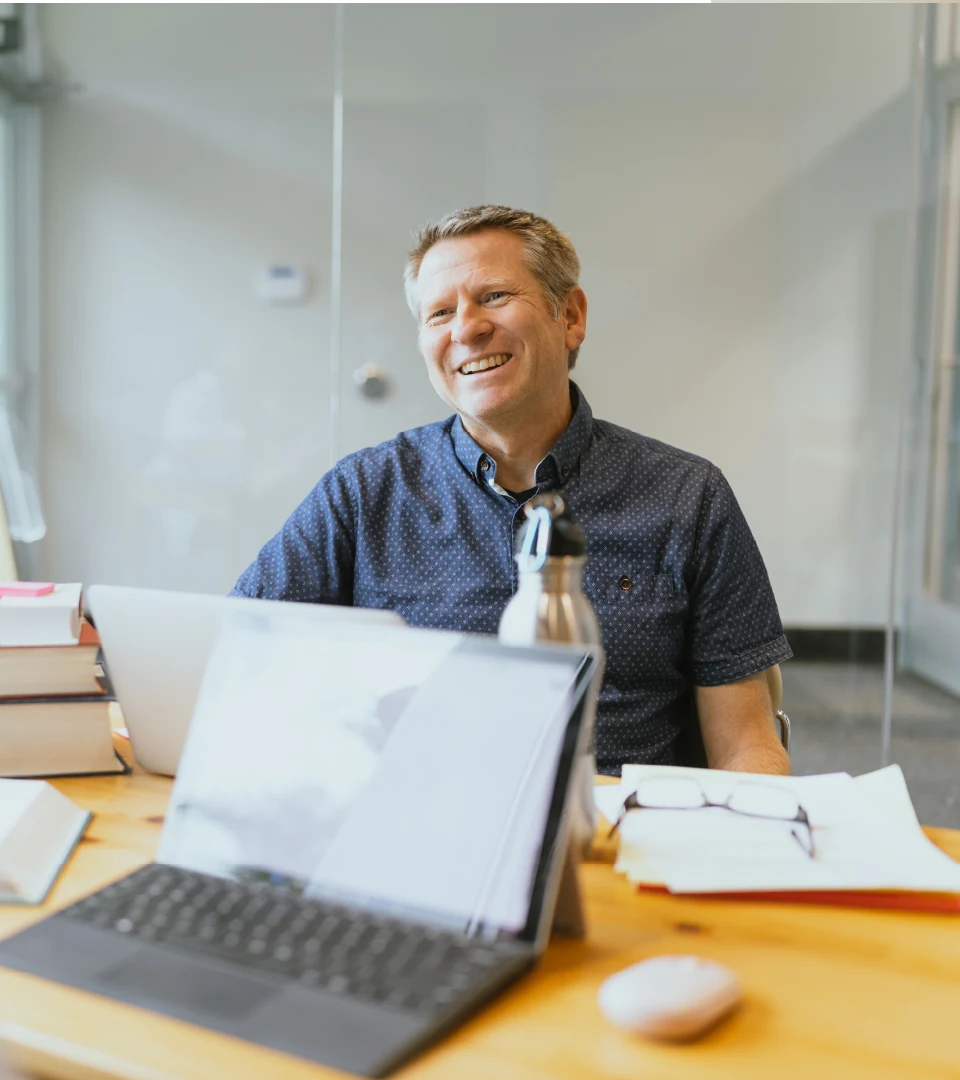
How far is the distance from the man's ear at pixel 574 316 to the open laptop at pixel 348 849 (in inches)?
42.6

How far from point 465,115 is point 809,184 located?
0.92 m

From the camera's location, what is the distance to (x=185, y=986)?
2.31ft

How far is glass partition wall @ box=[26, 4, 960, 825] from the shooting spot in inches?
116

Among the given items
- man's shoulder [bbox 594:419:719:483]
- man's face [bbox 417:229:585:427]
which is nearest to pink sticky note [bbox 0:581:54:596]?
man's face [bbox 417:229:585:427]

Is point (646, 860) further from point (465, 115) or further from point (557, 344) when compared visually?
point (465, 115)

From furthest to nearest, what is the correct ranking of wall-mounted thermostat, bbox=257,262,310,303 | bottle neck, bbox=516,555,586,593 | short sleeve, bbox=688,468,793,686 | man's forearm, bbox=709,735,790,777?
wall-mounted thermostat, bbox=257,262,310,303
short sleeve, bbox=688,468,793,686
man's forearm, bbox=709,735,790,777
bottle neck, bbox=516,555,586,593

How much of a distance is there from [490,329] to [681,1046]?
1.28 meters

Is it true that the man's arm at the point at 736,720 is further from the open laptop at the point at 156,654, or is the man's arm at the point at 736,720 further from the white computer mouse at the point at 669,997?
the white computer mouse at the point at 669,997

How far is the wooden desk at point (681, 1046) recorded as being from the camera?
639mm

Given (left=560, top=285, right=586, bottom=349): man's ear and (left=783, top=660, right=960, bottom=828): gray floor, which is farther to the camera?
(left=783, top=660, right=960, bottom=828): gray floor

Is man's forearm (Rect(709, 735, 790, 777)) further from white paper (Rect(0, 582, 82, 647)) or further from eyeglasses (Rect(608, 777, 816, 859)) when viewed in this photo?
white paper (Rect(0, 582, 82, 647))

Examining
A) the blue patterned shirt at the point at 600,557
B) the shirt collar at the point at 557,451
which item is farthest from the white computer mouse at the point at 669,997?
the shirt collar at the point at 557,451

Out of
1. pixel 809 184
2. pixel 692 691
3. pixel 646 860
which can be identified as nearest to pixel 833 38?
pixel 809 184

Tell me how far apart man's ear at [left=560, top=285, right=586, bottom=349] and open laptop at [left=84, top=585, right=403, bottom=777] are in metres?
0.89
